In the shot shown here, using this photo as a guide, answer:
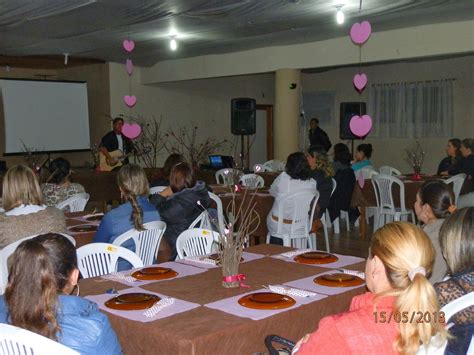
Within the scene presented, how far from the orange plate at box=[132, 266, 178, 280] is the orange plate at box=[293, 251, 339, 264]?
69cm

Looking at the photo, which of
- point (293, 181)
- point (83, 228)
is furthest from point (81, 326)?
point (293, 181)

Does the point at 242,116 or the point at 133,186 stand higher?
the point at 242,116

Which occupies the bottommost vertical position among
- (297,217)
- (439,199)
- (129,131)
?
(297,217)

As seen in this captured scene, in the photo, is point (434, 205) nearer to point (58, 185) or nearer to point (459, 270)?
point (459, 270)

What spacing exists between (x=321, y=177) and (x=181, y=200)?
227 cm

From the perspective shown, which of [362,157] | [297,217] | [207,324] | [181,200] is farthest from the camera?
[362,157]

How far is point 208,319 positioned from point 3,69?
35.3ft

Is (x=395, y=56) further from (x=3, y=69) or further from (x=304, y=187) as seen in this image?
(x=3, y=69)

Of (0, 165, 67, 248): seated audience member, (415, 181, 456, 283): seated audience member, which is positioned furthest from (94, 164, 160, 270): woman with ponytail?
(415, 181, 456, 283): seated audience member

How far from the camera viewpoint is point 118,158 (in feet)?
32.4

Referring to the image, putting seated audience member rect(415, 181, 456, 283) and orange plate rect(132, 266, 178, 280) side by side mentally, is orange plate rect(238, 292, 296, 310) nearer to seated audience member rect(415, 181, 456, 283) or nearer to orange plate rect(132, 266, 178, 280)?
orange plate rect(132, 266, 178, 280)

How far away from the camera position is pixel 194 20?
7473mm

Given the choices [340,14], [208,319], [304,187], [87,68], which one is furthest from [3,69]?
[208,319]

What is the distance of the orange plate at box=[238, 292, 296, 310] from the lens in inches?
95.0
